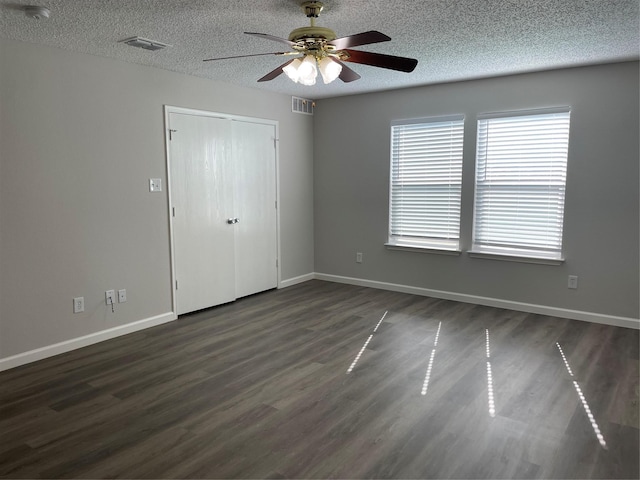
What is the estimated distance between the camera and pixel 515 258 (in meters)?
4.75

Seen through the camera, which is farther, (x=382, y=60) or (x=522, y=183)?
(x=522, y=183)

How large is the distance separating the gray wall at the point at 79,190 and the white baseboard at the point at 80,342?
0.16ft

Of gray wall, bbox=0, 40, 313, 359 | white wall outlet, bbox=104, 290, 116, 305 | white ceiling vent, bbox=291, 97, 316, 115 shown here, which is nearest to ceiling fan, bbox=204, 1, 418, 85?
gray wall, bbox=0, 40, 313, 359

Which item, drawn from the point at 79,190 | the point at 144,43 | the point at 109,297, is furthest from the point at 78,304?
the point at 144,43

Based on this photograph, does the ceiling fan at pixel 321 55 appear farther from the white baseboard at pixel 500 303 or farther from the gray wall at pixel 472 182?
the white baseboard at pixel 500 303

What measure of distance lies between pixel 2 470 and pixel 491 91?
5000 millimetres

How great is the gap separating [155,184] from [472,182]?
3.31m

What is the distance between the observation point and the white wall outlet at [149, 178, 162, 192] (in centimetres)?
430

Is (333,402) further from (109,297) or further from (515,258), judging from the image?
(515,258)

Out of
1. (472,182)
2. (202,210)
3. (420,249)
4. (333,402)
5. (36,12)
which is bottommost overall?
(333,402)

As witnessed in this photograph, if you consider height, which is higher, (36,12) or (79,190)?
(36,12)

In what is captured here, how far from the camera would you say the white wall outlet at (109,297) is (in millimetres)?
4016

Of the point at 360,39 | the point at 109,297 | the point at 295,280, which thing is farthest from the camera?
the point at 295,280

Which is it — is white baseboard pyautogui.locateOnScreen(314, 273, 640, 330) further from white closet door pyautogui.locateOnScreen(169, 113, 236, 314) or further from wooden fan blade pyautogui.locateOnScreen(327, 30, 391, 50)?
wooden fan blade pyautogui.locateOnScreen(327, 30, 391, 50)
